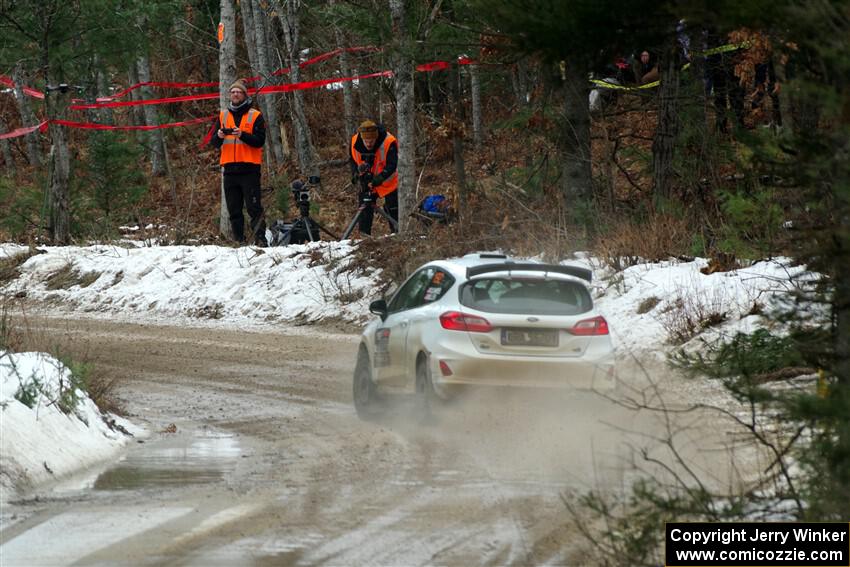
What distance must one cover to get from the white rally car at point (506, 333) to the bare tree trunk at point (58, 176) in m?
16.5

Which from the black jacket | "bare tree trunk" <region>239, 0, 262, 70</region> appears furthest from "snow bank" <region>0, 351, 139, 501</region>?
"bare tree trunk" <region>239, 0, 262, 70</region>

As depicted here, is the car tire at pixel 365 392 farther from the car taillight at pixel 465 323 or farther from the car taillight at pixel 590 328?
the car taillight at pixel 590 328

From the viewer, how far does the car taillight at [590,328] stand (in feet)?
37.0

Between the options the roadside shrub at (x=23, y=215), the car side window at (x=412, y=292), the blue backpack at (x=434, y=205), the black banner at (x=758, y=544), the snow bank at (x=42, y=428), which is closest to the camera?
the black banner at (x=758, y=544)

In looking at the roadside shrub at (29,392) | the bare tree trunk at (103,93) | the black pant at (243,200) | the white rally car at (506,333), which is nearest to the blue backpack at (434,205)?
the black pant at (243,200)

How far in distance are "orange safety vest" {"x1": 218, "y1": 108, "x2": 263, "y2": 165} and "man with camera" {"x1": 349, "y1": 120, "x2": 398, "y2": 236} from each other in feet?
5.65

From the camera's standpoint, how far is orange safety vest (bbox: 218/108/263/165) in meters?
22.7

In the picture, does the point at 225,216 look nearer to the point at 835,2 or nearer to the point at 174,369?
the point at 174,369

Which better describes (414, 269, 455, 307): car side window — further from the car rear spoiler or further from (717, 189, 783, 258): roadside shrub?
(717, 189, 783, 258): roadside shrub

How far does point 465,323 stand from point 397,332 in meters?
1.20

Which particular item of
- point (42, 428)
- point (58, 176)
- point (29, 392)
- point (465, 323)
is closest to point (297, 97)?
point (58, 176)

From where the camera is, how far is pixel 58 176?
26703 mm

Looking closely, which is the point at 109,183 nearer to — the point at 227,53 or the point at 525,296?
the point at 227,53

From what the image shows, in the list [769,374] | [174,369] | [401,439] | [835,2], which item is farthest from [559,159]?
[835,2]
